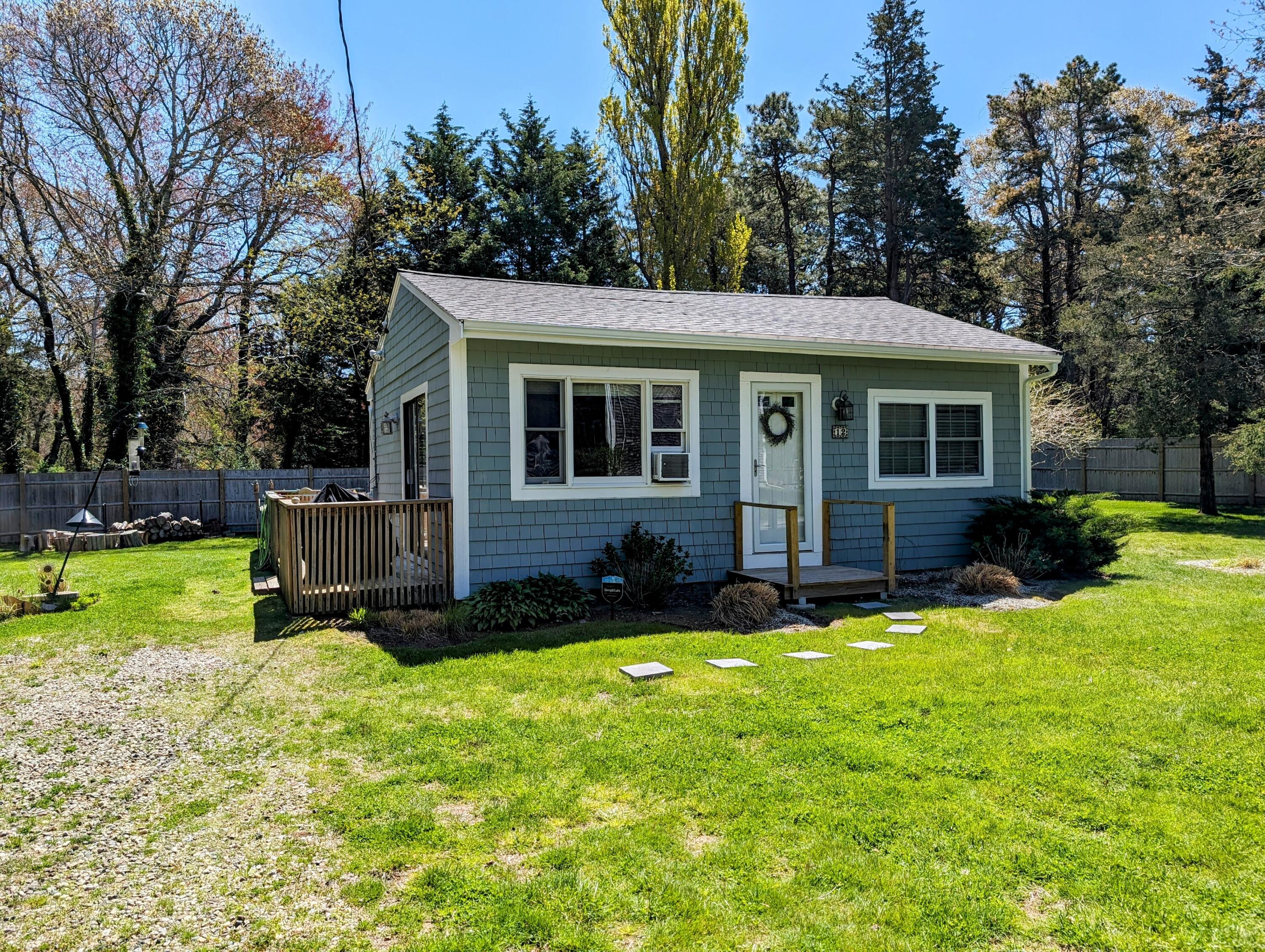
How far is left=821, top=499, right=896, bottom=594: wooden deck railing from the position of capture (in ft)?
27.5

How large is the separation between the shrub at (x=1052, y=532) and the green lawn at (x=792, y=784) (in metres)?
2.68

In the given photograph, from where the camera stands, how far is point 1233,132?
1348cm

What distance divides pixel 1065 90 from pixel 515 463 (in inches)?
1036

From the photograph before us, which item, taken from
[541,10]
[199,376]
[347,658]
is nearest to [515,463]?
[347,658]

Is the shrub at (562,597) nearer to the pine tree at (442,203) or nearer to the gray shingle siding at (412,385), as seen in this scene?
the gray shingle siding at (412,385)

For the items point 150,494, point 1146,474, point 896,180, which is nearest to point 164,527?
point 150,494

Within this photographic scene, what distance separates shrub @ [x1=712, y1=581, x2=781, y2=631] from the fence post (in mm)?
13528

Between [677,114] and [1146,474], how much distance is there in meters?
15.2

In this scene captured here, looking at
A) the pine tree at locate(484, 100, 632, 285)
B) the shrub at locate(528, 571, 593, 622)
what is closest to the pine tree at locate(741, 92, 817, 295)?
the pine tree at locate(484, 100, 632, 285)

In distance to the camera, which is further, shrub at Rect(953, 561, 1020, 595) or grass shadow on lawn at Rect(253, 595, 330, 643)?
shrub at Rect(953, 561, 1020, 595)

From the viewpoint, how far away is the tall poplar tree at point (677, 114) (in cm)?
2070

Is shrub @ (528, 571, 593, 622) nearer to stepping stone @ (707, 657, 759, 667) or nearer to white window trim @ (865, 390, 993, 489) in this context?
stepping stone @ (707, 657, 759, 667)

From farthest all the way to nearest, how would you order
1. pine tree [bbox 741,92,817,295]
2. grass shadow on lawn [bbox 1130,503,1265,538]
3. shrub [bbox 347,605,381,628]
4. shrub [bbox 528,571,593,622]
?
pine tree [bbox 741,92,817,295], grass shadow on lawn [bbox 1130,503,1265,538], shrub [bbox 528,571,593,622], shrub [bbox 347,605,381,628]

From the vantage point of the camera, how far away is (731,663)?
5750 millimetres
